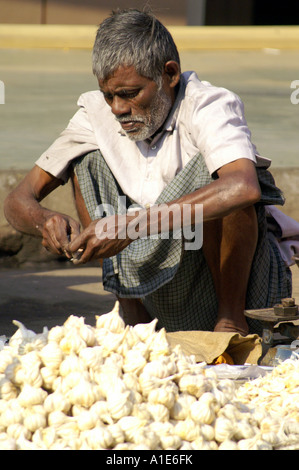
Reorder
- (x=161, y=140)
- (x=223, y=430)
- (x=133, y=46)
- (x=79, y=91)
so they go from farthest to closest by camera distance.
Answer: (x=79, y=91)
(x=161, y=140)
(x=133, y=46)
(x=223, y=430)

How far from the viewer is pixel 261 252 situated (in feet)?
9.86

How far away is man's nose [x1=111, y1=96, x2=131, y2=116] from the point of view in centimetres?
288

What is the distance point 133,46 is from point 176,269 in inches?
28.1

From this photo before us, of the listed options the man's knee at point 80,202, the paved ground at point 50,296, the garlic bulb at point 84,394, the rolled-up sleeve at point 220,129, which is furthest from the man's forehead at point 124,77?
the garlic bulb at point 84,394

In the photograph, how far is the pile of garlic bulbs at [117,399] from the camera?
1.82 meters

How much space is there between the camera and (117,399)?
6.04ft

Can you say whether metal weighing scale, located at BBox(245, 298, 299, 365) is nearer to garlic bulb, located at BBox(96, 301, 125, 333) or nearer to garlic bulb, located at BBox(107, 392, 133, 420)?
garlic bulb, located at BBox(96, 301, 125, 333)

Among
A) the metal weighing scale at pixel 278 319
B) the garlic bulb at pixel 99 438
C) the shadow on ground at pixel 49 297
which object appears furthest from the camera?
the shadow on ground at pixel 49 297

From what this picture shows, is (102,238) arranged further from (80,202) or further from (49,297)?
(49,297)

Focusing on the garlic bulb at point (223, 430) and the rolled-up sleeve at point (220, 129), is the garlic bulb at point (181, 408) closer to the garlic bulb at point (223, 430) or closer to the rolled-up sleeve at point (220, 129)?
the garlic bulb at point (223, 430)

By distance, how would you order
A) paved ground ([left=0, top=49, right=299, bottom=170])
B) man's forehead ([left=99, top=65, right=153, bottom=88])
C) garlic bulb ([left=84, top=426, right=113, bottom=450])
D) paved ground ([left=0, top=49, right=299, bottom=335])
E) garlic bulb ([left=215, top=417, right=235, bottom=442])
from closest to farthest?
garlic bulb ([left=84, top=426, right=113, bottom=450]) < garlic bulb ([left=215, top=417, right=235, bottom=442]) < man's forehead ([left=99, top=65, right=153, bottom=88]) < paved ground ([left=0, top=49, right=299, bottom=335]) < paved ground ([left=0, top=49, right=299, bottom=170])

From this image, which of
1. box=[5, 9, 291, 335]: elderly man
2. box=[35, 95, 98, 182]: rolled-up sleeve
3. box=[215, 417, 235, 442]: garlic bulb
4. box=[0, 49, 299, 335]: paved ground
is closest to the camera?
box=[215, 417, 235, 442]: garlic bulb

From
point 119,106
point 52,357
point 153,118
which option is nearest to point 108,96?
point 119,106

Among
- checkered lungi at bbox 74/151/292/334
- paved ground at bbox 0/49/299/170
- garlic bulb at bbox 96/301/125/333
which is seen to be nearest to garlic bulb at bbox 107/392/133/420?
garlic bulb at bbox 96/301/125/333
